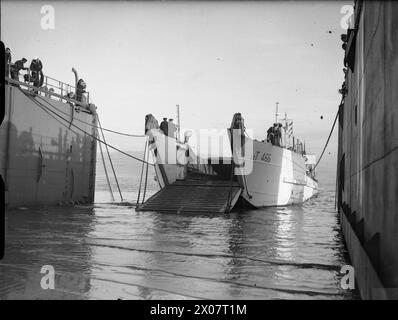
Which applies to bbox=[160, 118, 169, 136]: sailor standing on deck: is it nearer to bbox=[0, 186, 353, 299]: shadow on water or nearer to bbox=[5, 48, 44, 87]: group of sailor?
bbox=[5, 48, 44, 87]: group of sailor

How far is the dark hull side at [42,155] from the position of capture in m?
14.1

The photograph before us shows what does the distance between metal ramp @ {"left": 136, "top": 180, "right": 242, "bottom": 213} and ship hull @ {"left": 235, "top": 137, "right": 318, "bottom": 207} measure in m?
0.78

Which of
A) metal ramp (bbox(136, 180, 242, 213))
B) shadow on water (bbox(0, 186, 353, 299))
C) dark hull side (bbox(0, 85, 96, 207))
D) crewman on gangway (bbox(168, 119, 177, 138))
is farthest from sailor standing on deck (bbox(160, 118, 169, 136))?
shadow on water (bbox(0, 186, 353, 299))

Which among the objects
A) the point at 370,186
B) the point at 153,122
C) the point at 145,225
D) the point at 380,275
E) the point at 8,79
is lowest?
the point at 145,225

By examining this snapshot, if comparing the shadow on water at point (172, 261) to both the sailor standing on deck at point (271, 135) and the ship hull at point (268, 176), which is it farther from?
the sailor standing on deck at point (271, 135)

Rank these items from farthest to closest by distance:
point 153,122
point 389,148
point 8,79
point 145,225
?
point 153,122 < point 8,79 < point 145,225 < point 389,148

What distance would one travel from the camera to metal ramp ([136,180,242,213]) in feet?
50.3

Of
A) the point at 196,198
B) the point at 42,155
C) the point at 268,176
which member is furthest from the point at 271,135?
the point at 42,155

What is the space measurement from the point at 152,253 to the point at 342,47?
6.62m

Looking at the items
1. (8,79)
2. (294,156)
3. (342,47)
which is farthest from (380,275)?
(294,156)

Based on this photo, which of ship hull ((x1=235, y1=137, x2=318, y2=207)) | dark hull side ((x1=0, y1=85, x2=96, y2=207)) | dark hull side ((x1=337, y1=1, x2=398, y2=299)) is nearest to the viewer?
dark hull side ((x1=337, y1=1, x2=398, y2=299))

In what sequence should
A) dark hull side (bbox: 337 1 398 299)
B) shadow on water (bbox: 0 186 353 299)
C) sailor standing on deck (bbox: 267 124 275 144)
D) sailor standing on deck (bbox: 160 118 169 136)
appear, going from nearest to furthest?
dark hull side (bbox: 337 1 398 299), shadow on water (bbox: 0 186 353 299), sailor standing on deck (bbox: 160 118 169 136), sailor standing on deck (bbox: 267 124 275 144)
